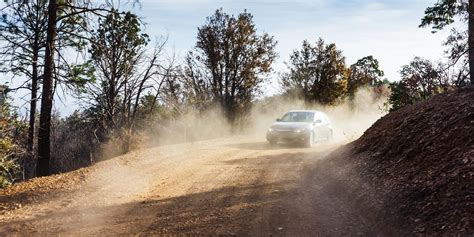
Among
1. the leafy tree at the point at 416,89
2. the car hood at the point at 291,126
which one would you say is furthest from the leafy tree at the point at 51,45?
the leafy tree at the point at 416,89

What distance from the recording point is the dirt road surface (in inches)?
242

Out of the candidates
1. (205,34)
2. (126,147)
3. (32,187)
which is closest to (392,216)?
(32,187)

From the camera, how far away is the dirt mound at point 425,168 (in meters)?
5.09

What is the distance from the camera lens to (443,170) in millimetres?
6168

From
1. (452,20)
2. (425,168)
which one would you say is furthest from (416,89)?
(425,168)

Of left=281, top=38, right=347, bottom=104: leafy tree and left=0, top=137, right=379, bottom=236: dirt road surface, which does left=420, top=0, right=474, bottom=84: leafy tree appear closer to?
left=0, top=137, right=379, bottom=236: dirt road surface

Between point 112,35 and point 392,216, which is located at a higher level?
point 112,35

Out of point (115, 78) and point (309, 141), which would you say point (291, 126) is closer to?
point (309, 141)

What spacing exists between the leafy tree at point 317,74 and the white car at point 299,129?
22519 mm

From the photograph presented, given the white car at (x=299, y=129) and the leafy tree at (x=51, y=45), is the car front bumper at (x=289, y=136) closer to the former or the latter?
the white car at (x=299, y=129)

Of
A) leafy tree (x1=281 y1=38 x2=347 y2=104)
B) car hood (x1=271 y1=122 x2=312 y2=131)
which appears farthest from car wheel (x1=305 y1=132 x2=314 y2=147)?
leafy tree (x1=281 y1=38 x2=347 y2=104)

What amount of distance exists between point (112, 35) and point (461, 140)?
21053mm

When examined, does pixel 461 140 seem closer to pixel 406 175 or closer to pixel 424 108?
pixel 406 175

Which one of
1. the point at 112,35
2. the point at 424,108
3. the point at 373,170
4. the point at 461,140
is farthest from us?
the point at 112,35
